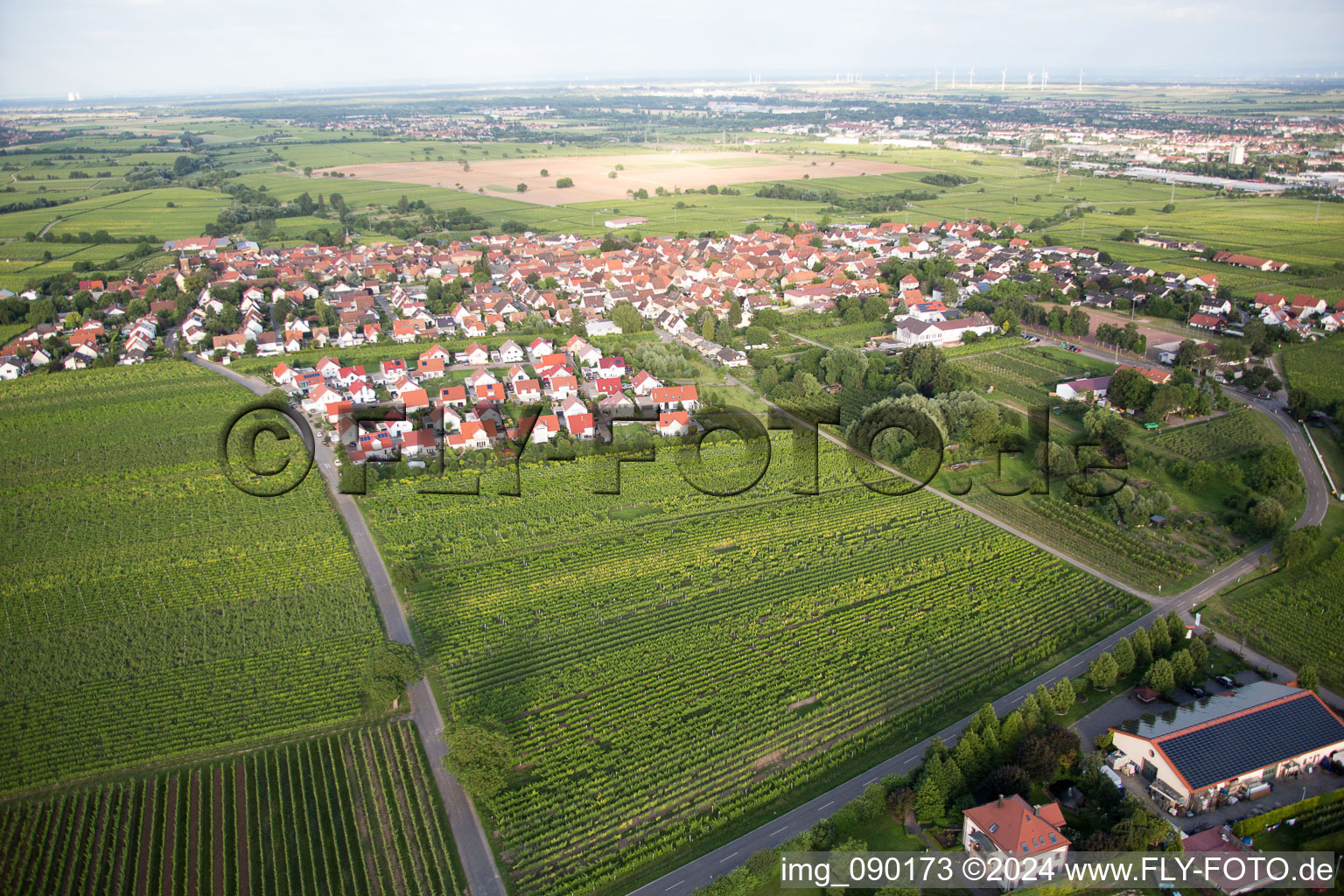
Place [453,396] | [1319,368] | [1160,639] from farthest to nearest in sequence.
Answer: [1319,368], [453,396], [1160,639]

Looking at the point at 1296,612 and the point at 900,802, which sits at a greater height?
the point at 1296,612

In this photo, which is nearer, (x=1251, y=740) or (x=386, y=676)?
(x=1251, y=740)

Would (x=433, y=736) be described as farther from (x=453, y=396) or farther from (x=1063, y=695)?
(x=453, y=396)

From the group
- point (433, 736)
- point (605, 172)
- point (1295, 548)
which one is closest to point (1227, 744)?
point (1295, 548)

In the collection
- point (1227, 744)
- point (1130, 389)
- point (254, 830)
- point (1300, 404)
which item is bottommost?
point (254, 830)


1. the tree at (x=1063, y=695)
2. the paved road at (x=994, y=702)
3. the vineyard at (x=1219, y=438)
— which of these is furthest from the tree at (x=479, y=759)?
the vineyard at (x=1219, y=438)
